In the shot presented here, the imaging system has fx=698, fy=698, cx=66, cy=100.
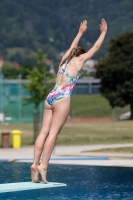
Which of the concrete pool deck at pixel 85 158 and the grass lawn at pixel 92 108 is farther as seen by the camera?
the grass lawn at pixel 92 108

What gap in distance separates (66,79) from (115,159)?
8209mm

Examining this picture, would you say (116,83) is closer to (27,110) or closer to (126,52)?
(126,52)

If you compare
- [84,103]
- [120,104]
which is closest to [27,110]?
[120,104]

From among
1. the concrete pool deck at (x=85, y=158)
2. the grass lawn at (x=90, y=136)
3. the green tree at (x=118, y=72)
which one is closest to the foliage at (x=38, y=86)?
the grass lawn at (x=90, y=136)

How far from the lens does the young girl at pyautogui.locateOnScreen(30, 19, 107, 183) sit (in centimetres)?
978

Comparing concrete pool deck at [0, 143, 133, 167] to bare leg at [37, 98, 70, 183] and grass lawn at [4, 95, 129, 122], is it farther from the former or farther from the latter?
grass lawn at [4, 95, 129, 122]

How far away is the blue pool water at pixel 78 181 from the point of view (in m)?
10.1

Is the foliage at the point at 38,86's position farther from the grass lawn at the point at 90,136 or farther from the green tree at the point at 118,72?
the green tree at the point at 118,72

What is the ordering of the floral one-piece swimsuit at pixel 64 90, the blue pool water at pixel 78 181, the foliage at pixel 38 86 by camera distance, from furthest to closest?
the foliage at pixel 38 86, the blue pool water at pixel 78 181, the floral one-piece swimsuit at pixel 64 90

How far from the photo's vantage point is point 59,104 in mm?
9789

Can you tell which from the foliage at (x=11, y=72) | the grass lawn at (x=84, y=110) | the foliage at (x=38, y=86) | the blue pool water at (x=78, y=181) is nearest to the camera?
the blue pool water at (x=78, y=181)

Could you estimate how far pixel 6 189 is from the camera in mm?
9547

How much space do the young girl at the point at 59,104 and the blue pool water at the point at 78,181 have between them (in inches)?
21.4

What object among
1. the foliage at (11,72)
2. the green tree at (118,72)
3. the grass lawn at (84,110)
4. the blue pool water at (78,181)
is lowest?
the blue pool water at (78,181)
